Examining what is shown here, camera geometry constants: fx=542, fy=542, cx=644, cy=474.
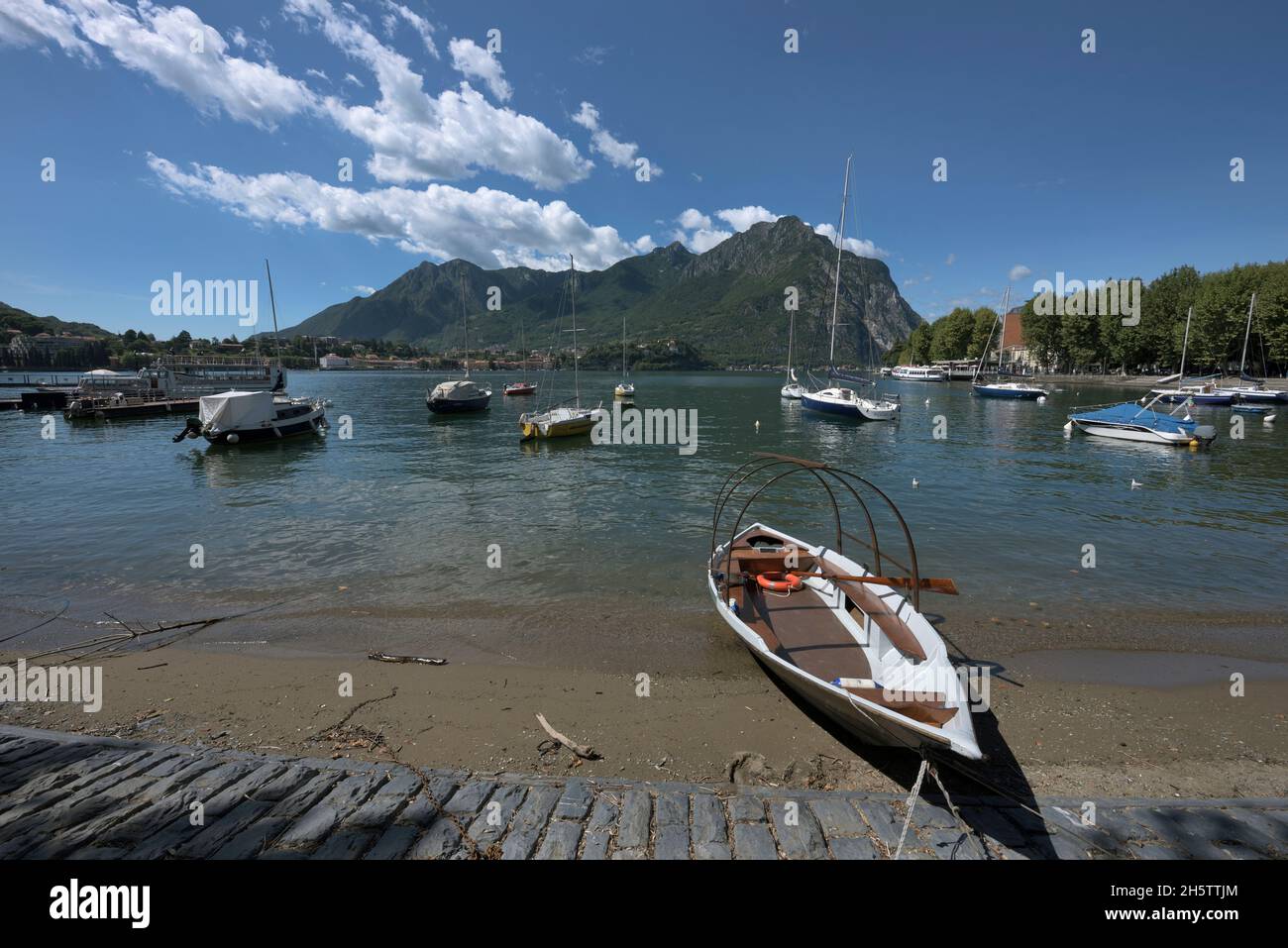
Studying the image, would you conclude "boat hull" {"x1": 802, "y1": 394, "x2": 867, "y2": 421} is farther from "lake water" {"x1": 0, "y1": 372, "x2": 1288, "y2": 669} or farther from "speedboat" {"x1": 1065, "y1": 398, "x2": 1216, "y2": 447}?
"speedboat" {"x1": 1065, "y1": 398, "x2": 1216, "y2": 447}

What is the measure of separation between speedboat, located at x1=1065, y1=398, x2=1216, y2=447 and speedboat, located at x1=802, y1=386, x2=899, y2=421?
14421mm

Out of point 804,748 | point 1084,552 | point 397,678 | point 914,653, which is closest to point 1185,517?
point 1084,552

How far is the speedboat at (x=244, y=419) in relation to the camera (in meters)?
40.5

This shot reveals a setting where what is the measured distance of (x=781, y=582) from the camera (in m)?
10.9

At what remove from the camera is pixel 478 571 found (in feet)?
49.9

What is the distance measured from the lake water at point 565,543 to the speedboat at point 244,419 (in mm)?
2002

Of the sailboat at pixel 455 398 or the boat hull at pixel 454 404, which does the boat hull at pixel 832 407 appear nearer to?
the boat hull at pixel 454 404

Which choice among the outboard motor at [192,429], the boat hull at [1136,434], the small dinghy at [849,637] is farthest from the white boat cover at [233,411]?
the boat hull at [1136,434]

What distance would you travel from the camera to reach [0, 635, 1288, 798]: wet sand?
6914mm

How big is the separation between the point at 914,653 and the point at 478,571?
36.8ft

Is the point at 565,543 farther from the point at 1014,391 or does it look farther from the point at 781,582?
the point at 1014,391

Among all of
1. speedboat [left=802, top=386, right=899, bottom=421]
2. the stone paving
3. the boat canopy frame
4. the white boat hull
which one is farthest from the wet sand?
speedboat [left=802, top=386, right=899, bottom=421]

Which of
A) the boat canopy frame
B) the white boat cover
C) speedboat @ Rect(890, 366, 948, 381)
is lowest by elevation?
the boat canopy frame
